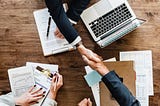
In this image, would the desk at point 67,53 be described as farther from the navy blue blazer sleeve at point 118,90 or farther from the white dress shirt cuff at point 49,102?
the navy blue blazer sleeve at point 118,90

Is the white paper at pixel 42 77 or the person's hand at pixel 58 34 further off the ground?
the person's hand at pixel 58 34

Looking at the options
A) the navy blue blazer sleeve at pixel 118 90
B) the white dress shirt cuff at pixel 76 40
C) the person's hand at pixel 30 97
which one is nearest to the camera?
the navy blue blazer sleeve at pixel 118 90

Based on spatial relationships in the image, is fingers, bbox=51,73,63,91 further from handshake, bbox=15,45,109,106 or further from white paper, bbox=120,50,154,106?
white paper, bbox=120,50,154,106

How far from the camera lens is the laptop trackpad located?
1.79 metres

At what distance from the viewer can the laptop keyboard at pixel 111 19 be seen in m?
1.76

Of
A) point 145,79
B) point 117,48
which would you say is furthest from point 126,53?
point 145,79

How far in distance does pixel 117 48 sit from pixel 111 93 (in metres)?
0.28

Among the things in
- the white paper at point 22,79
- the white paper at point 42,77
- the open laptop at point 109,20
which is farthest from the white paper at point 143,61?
the white paper at point 22,79

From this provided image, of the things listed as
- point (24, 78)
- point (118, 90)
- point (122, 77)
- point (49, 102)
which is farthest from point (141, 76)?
point (24, 78)

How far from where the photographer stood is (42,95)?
1828 millimetres

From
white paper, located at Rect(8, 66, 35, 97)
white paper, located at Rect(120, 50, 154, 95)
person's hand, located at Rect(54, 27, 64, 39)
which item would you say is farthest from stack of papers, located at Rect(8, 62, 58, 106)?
white paper, located at Rect(120, 50, 154, 95)

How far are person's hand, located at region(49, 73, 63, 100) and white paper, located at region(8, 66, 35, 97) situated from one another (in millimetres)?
110

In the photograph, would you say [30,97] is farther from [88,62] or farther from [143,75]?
[143,75]

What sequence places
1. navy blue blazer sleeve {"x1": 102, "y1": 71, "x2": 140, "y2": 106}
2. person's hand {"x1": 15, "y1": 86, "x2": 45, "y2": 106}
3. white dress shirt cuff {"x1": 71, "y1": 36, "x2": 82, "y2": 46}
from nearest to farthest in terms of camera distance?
navy blue blazer sleeve {"x1": 102, "y1": 71, "x2": 140, "y2": 106}
white dress shirt cuff {"x1": 71, "y1": 36, "x2": 82, "y2": 46}
person's hand {"x1": 15, "y1": 86, "x2": 45, "y2": 106}
